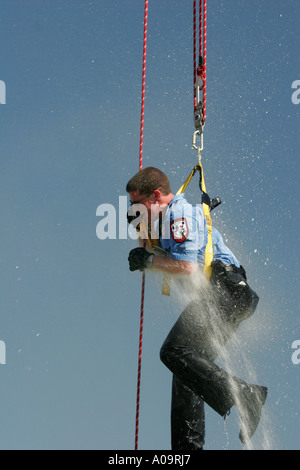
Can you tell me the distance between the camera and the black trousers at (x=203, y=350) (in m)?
8.52

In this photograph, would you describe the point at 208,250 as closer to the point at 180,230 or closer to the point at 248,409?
the point at 180,230

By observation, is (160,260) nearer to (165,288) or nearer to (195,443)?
(165,288)

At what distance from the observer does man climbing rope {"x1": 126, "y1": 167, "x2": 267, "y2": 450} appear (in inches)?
336

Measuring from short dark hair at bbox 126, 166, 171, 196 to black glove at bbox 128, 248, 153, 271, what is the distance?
1.92 feet

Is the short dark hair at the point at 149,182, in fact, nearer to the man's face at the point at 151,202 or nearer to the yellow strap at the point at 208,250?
the man's face at the point at 151,202

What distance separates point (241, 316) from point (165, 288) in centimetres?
76

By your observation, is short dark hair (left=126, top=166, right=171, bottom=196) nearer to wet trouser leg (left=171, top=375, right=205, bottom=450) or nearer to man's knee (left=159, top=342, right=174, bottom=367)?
man's knee (left=159, top=342, right=174, bottom=367)

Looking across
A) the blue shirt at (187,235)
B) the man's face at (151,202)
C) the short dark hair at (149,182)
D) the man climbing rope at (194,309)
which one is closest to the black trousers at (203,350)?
the man climbing rope at (194,309)

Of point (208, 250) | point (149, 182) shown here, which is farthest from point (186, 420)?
point (149, 182)

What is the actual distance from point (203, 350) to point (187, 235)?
1102mm

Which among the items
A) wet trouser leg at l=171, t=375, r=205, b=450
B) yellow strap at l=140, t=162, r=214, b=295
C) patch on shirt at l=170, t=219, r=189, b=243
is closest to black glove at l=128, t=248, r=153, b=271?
yellow strap at l=140, t=162, r=214, b=295

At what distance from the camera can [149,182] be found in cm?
887

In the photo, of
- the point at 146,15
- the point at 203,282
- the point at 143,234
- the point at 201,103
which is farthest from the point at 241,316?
the point at 146,15

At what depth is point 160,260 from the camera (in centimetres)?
870
